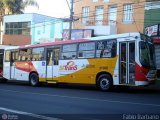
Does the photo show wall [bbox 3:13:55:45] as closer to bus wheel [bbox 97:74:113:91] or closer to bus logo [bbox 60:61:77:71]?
bus logo [bbox 60:61:77:71]

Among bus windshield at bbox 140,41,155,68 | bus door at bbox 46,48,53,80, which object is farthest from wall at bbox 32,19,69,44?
bus windshield at bbox 140,41,155,68

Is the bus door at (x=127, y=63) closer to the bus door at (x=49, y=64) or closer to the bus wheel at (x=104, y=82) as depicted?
the bus wheel at (x=104, y=82)

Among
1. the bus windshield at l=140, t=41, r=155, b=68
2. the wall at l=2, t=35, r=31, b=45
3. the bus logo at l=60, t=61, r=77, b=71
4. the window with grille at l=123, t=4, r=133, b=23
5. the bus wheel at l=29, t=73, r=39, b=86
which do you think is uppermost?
the window with grille at l=123, t=4, r=133, b=23

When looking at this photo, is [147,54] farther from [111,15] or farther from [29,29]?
[29,29]

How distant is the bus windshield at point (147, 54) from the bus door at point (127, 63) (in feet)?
1.52

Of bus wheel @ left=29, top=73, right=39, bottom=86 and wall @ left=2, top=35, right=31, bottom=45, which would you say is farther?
wall @ left=2, top=35, right=31, bottom=45

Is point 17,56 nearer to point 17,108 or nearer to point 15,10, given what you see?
point 17,108

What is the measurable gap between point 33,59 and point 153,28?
10691mm

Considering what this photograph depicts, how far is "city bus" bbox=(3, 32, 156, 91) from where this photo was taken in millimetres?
18797

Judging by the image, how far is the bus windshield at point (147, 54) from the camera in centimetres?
1880

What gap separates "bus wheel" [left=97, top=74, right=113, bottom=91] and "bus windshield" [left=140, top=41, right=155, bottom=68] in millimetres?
2148

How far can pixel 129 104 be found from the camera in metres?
14.0

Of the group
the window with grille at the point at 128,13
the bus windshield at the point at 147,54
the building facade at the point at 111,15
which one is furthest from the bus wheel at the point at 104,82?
the window with grille at the point at 128,13

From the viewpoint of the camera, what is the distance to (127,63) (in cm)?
1902
